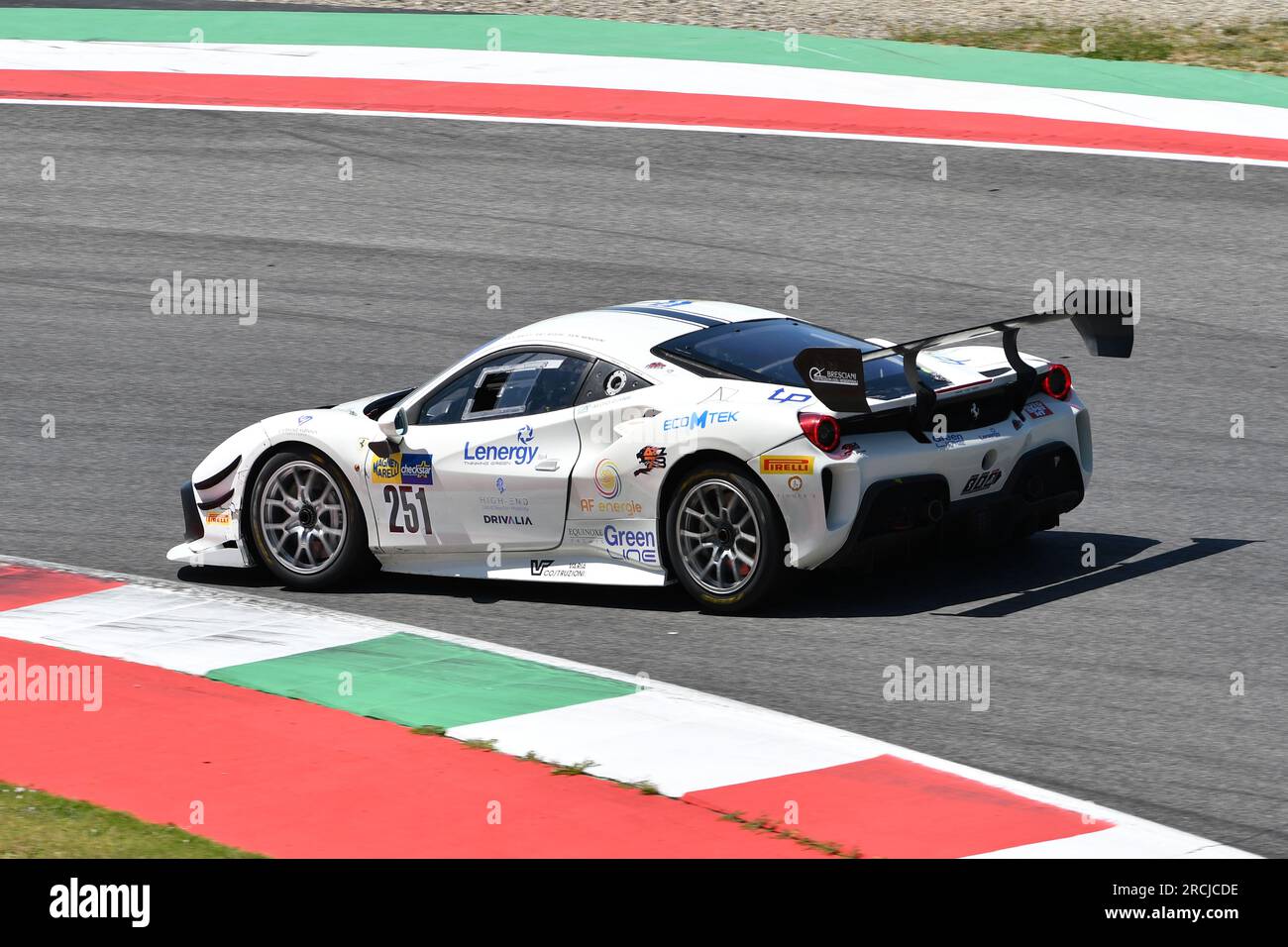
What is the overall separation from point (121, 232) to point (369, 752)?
1120cm

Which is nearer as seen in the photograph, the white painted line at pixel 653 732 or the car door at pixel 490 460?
the white painted line at pixel 653 732

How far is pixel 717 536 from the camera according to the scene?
31.3ft

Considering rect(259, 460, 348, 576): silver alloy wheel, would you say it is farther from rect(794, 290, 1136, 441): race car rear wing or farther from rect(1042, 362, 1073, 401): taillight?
rect(1042, 362, 1073, 401): taillight

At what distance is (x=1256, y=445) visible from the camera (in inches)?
481

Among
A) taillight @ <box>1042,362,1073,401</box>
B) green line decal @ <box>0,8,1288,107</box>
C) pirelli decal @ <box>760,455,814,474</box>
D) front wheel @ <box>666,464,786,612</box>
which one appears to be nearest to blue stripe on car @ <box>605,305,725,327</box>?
front wheel @ <box>666,464,786,612</box>

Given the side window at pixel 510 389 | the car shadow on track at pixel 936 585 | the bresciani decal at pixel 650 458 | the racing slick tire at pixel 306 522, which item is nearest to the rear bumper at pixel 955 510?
the car shadow on track at pixel 936 585

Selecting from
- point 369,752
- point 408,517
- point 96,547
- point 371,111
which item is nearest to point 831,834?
point 369,752

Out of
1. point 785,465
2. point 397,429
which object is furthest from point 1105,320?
point 397,429

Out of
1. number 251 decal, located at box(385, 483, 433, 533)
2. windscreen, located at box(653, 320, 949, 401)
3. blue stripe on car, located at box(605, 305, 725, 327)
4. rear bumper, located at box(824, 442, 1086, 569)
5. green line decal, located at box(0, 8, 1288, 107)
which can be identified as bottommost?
number 251 decal, located at box(385, 483, 433, 533)

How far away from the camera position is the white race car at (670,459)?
927 cm

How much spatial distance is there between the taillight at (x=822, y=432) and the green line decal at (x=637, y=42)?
1216 centimetres

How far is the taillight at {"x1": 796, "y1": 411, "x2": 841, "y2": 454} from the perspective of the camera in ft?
30.0

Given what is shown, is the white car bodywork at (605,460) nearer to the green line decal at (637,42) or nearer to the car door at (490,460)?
the car door at (490,460)

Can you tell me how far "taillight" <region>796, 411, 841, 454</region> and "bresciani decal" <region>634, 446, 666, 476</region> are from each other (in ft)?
2.54
